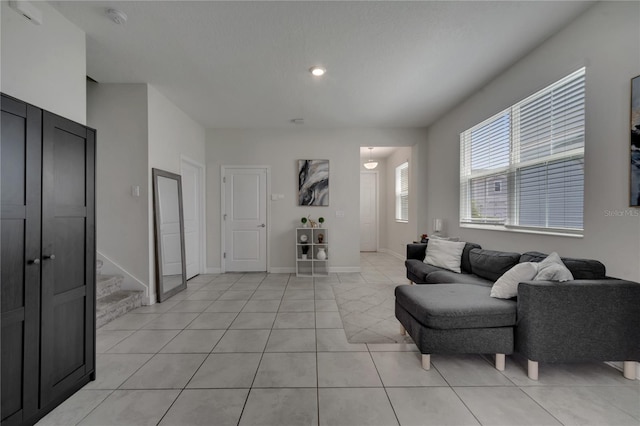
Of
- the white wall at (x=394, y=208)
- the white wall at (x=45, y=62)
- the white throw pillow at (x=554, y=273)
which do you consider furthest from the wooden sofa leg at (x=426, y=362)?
the white wall at (x=394, y=208)

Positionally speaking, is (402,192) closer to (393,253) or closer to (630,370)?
(393,253)

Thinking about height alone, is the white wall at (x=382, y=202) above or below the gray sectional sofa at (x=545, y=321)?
above

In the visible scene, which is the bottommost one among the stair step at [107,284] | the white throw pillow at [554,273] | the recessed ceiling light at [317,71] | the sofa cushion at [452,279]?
the stair step at [107,284]

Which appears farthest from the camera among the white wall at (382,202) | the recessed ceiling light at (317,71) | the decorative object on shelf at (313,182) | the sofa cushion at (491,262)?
the white wall at (382,202)

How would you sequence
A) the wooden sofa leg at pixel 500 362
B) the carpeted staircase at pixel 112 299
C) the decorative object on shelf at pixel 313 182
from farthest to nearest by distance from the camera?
the decorative object on shelf at pixel 313 182 < the carpeted staircase at pixel 112 299 < the wooden sofa leg at pixel 500 362

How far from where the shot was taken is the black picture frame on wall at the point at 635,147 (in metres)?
1.75

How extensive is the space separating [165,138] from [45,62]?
172cm

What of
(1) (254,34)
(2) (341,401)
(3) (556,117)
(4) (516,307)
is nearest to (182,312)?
(2) (341,401)

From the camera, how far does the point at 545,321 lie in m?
1.73

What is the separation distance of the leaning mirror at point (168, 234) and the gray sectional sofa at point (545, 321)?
3.17 meters

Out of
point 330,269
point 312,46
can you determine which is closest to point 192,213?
point 330,269

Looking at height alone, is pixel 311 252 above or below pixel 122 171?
below

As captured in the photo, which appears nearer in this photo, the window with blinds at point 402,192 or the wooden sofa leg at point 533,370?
the wooden sofa leg at point 533,370

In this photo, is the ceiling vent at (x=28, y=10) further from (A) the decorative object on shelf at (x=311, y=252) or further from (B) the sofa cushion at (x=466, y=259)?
(B) the sofa cushion at (x=466, y=259)
